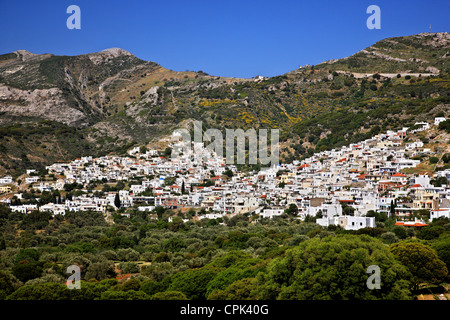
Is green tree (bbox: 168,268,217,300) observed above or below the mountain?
below

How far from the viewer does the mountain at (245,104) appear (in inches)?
3014

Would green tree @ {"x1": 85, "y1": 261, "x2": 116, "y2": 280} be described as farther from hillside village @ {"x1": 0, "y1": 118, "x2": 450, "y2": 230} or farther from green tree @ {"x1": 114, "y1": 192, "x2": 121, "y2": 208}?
green tree @ {"x1": 114, "y1": 192, "x2": 121, "y2": 208}

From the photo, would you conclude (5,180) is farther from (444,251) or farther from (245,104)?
(444,251)

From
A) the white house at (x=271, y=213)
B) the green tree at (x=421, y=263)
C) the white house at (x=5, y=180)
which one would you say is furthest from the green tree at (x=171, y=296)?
the white house at (x=5, y=180)

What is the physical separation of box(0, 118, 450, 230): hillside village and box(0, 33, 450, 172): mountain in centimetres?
864

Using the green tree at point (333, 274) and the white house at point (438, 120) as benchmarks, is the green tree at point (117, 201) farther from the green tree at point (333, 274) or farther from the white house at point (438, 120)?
the green tree at point (333, 274)

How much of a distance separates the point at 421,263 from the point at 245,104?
75.8 m

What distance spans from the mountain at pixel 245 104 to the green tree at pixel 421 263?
48.6 meters

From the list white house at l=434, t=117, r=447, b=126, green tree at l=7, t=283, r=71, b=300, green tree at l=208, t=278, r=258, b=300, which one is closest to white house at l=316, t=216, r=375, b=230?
green tree at l=208, t=278, r=258, b=300

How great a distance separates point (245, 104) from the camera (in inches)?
3755

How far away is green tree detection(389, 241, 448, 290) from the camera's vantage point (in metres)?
20.5

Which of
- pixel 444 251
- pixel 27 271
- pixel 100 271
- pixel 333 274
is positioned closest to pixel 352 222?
pixel 444 251
